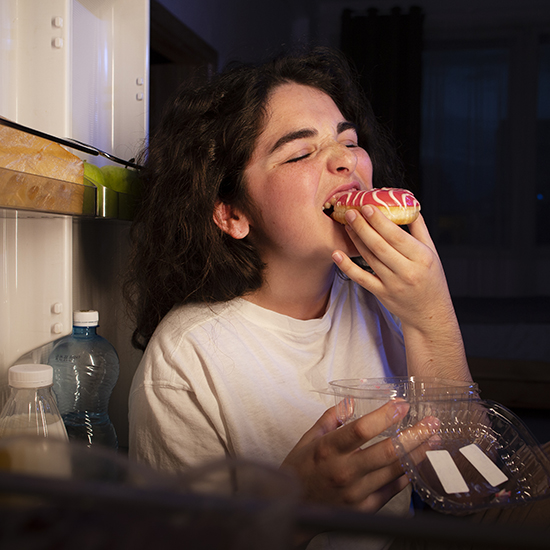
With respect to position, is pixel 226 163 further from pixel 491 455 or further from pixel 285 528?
pixel 285 528

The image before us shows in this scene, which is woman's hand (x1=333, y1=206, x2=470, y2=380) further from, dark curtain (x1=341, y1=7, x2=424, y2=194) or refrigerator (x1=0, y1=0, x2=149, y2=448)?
dark curtain (x1=341, y1=7, x2=424, y2=194)

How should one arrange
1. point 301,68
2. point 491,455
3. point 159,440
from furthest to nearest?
point 301,68, point 159,440, point 491,455

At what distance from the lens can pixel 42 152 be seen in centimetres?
89

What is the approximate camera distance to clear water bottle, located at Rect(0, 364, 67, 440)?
86 cm

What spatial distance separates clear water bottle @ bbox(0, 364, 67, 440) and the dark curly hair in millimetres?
390

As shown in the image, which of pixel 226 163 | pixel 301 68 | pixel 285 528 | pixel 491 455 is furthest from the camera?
pixel 301 68

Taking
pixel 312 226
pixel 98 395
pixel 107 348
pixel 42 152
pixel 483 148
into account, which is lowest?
pixel 98 395

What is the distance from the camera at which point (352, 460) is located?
683 millimetres

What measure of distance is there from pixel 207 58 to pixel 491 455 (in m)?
2.51

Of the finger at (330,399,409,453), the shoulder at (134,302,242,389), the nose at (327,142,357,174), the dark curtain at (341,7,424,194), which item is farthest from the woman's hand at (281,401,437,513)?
→ the dark curtain at (341,7,424,194)

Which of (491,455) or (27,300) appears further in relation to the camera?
(27,300)

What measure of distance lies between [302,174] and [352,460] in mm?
614

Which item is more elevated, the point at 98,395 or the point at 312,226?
the point at 312,226

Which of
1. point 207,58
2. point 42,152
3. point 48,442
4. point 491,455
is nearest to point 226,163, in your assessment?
point 42,152
